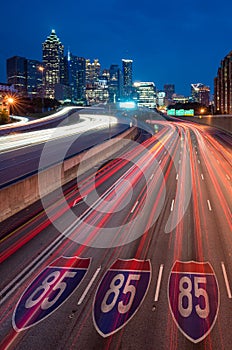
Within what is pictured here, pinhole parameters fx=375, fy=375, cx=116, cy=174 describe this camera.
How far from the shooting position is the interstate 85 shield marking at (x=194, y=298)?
9773mm

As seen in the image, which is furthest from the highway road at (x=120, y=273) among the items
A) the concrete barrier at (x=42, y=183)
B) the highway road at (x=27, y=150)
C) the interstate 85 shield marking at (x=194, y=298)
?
the highway road at (x=27, y=150)

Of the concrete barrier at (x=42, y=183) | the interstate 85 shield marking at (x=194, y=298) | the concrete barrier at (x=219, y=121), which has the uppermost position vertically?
the concrete barrier at (x=219, y=121)

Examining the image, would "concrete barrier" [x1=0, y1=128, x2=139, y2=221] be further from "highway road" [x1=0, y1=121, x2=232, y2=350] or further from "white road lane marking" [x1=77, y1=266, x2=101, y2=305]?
"white road lane marking" [x1=77, y1=266, x2=101, y2=305]

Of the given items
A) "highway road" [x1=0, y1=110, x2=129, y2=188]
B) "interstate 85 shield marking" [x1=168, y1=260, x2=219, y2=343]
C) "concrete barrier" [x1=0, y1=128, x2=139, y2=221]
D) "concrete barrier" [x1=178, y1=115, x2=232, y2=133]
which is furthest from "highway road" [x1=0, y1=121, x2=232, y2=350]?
"concrete barrier" [x1=178, y1=115, x2=232, y2=133]

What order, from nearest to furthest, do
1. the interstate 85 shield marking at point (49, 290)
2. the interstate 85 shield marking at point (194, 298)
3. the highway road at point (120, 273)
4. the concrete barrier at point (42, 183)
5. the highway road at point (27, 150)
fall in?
the highway road at point (120, 273), the interstate 85 shield marking at point (194, 298), the interstate 85 shield marking at point (49, 290), the concrete barrier at point (42, 183), the highway road at point (27, 150)

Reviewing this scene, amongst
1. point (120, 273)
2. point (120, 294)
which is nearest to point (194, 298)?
point (120, 294)

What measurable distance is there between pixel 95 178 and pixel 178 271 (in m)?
20.0

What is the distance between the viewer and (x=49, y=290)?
39.0 ft

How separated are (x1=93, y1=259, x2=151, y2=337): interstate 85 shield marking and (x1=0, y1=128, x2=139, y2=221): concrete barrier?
7.76m

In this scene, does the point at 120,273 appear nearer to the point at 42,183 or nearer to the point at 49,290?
the point at 49,290

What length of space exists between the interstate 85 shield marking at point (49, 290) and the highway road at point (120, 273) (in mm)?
31

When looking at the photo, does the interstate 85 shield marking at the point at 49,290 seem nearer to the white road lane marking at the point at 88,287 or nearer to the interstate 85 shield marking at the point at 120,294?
the white road lane marking at the point at 88,287

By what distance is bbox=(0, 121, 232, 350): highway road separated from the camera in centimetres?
954

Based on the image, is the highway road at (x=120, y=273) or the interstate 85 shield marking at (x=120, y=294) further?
the interstate 85 shield marking at (x=120, y=294)
